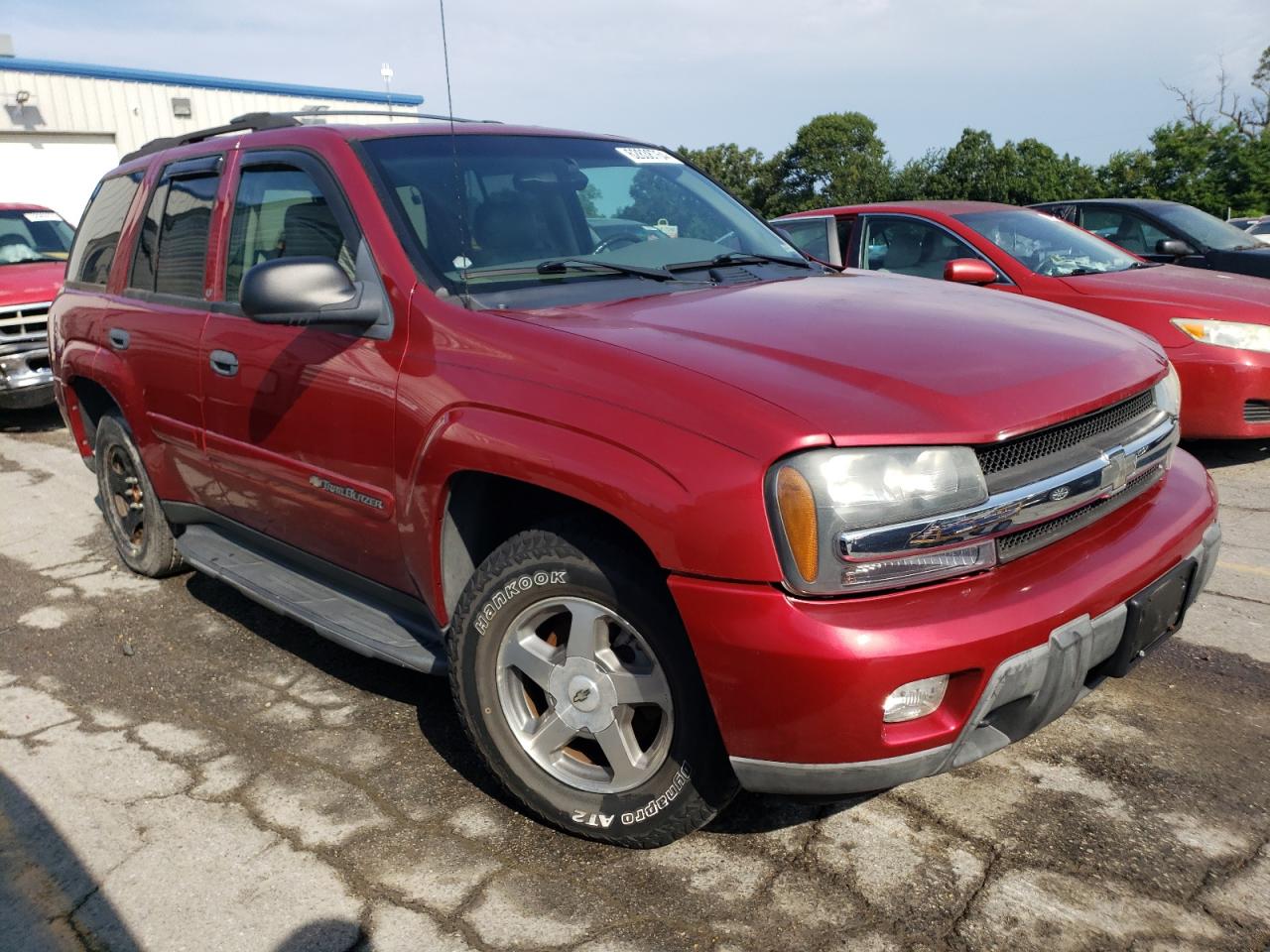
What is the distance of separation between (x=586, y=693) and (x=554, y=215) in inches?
63.0

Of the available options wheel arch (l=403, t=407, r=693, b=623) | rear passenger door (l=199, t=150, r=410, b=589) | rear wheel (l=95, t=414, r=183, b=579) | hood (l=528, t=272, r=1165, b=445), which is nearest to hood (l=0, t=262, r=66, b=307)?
rear wheel (l=95, t=414, r=183, b=579)

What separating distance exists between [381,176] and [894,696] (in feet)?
7.02

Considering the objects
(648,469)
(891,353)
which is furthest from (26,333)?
(891,353)

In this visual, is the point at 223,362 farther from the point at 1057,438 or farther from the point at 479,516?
the point at 1057,438

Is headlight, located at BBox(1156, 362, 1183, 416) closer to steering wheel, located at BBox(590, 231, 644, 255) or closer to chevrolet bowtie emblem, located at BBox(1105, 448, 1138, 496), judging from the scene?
chevrolet bowtie emblem, located at BBox(1105, 448, 1138, 496)

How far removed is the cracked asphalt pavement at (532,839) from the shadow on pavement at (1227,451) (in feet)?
8.64

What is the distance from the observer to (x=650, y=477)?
2.29 m

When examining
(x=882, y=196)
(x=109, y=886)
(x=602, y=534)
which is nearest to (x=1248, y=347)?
(x=602, y=534)

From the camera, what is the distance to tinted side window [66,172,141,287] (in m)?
4.67

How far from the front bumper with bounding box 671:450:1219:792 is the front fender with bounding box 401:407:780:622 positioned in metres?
0.07

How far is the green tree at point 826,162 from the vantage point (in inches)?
1908

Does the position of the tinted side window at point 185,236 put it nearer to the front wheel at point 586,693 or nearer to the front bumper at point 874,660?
the front wheel at point 586,693

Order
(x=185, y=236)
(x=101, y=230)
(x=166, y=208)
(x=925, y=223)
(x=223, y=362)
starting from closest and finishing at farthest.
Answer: (x=223, y=362) → (x=185, y=236) → (x=166, y=208) → (x=101, y=230) → (x=925, y=223)

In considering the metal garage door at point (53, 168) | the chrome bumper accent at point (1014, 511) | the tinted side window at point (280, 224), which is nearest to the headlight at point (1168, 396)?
the chrome bumper accent at point (1014, 511)
